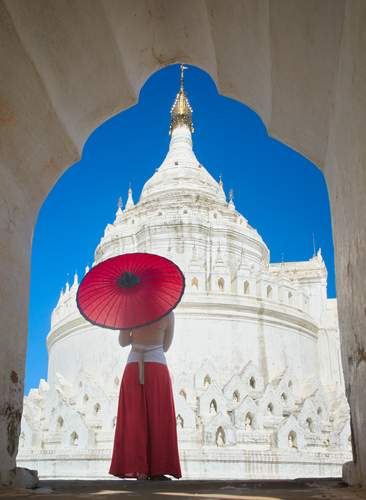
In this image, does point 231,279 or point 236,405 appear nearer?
point 236,405

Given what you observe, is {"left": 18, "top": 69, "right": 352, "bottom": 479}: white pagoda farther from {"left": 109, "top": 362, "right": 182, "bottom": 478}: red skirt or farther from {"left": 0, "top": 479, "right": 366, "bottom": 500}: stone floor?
{"left": 0, "top": 479, "right": 366, "bottom": 500}: stone floor

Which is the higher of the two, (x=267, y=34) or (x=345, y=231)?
(x=267, y=34)

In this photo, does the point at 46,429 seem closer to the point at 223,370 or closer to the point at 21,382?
the point at 223,370

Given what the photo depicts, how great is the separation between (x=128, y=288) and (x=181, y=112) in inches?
1138

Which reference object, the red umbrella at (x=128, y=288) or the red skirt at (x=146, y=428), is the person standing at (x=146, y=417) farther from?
the red umbrella at (x=128, y=288)

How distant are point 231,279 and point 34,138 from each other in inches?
709

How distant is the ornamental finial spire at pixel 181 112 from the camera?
3347 cm

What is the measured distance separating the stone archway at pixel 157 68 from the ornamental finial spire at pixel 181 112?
2859cm

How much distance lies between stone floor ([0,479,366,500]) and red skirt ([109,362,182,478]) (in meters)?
0.75

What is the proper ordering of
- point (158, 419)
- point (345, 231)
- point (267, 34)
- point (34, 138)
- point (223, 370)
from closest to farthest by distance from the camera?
point (345, 231) < point (267, 34) < point (34, 138) < point (158, 419) < point (223, 370)

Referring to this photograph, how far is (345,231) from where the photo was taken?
393 cm

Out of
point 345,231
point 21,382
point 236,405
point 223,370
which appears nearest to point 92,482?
point 21,382

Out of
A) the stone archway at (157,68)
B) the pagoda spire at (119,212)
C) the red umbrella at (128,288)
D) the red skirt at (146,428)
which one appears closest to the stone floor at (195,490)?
the stone archway at (157,68)

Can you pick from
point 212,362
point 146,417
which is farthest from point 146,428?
point 212,362
